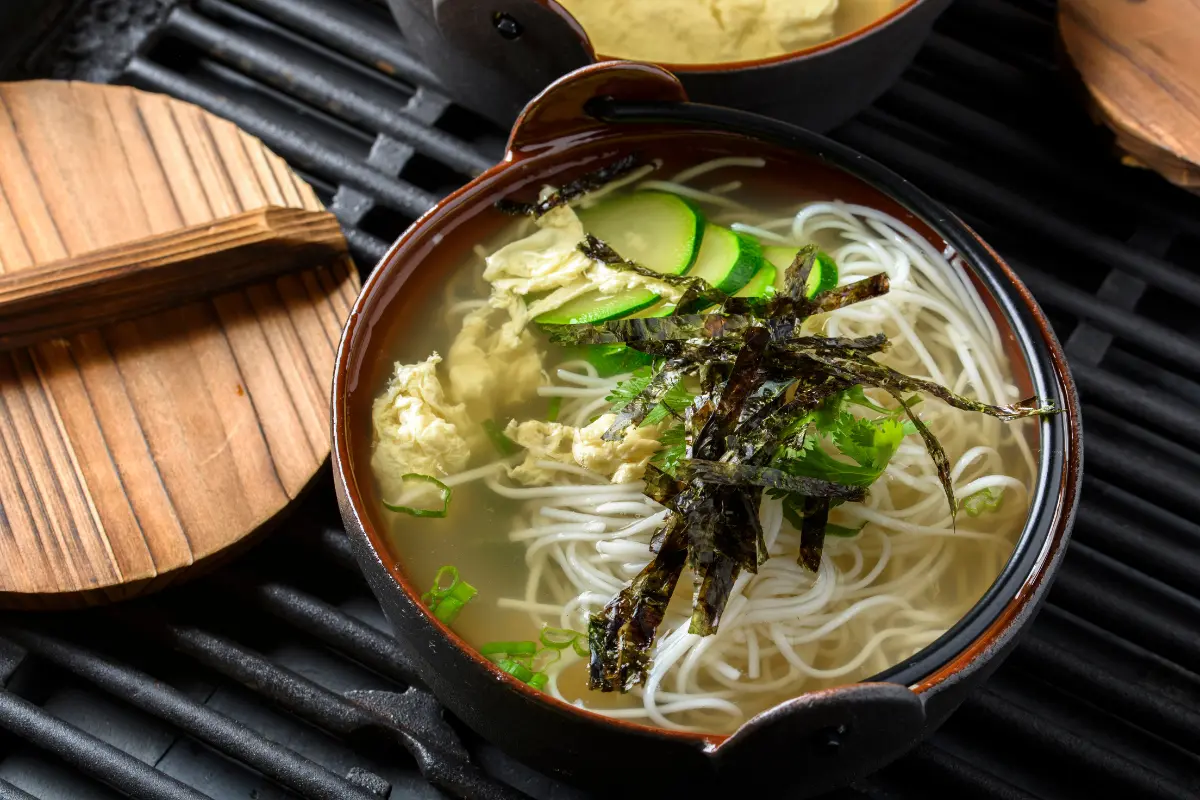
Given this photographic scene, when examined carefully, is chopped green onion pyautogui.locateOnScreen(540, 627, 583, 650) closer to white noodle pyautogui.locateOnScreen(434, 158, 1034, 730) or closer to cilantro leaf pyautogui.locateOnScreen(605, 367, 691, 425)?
white noodle pyautogui.locateOnScreen(434, 158, 1034, 730)

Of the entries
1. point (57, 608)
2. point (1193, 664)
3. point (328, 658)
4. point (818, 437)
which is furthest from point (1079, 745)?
point (57, 608)

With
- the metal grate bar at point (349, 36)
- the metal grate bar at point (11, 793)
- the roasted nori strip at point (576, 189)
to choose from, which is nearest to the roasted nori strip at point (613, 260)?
the roasted nori strip at point (576, 189)

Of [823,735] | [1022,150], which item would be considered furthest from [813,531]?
[1022,150]

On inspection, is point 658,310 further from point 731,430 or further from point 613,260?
point 731,430

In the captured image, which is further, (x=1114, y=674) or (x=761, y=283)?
(x=1114, y=674)

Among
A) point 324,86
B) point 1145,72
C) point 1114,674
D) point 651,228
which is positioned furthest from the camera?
point 324,86

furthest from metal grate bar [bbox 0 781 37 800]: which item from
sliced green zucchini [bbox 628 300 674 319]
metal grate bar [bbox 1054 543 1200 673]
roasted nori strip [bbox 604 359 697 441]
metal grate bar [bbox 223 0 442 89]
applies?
metal grate bar [bbox 1054 543 1200 673]

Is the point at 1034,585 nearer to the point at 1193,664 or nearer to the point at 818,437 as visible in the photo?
the point at 818,437
